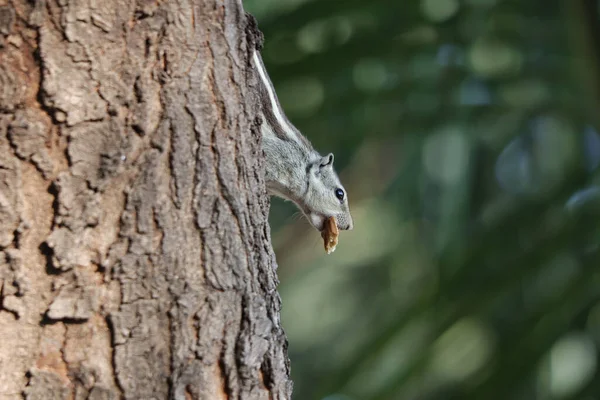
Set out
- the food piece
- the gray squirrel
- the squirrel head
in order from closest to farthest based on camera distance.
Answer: the gray squirrel < the food piece < the squirrel head

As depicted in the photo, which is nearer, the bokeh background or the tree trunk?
the tree trunk

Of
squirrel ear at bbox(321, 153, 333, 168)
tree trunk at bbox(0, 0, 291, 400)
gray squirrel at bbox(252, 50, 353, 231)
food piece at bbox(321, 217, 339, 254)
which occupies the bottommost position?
tree trunk at bbox(0, 0, 291, 400)

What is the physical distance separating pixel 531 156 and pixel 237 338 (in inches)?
100

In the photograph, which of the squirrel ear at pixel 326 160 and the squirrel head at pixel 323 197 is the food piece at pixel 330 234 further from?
the squirrel ear at pixel 326 160

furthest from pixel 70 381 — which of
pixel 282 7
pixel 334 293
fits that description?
pixel 334 293

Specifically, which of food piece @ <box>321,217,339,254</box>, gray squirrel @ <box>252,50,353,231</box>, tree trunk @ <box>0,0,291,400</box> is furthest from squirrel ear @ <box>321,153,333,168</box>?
tree trunk @ <box>0,0,291,400</box>

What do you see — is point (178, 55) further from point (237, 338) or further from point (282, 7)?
point (282, 7)

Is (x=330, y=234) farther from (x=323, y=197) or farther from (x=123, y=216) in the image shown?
(x=123, y=216)

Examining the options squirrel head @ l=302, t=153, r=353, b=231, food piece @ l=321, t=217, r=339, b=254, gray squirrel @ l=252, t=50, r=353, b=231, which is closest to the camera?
gray squirrel @ l=252, t=50, r=353, b=231

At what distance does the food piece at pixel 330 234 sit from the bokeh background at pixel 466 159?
1.24 feet

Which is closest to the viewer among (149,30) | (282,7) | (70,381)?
(70,381)

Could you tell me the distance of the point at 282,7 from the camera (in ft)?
8.69

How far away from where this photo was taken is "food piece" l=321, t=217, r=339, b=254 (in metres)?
2.31

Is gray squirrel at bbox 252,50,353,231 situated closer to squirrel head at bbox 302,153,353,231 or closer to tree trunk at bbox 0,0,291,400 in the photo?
squirrel head at bbox 302,153,353,231
